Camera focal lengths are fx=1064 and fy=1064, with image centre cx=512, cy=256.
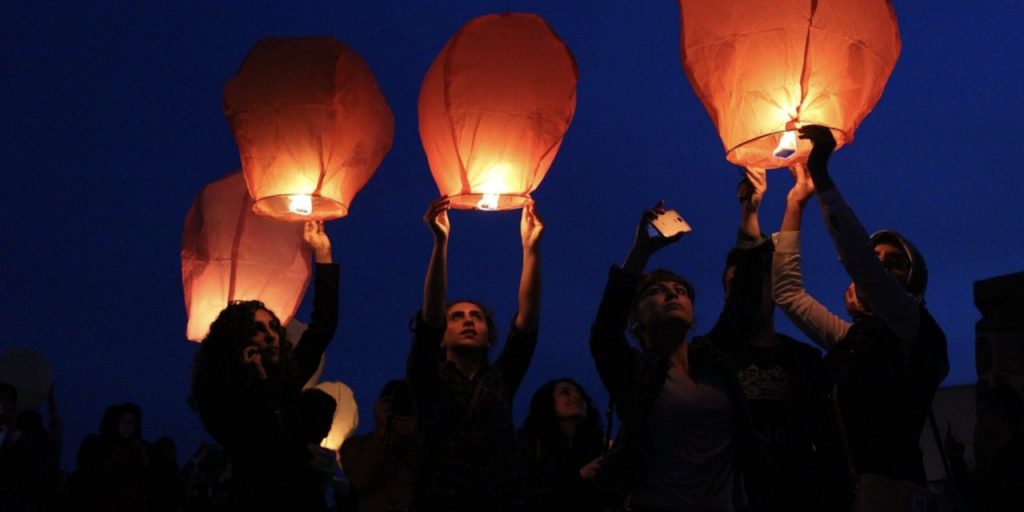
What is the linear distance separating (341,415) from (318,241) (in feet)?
18.8

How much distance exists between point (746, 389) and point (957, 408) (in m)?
6.66

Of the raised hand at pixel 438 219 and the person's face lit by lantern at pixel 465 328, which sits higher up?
the raised hand at pixel 438 219

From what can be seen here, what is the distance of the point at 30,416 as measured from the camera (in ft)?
24.4

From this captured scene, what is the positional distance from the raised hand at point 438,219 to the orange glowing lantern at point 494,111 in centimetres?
14

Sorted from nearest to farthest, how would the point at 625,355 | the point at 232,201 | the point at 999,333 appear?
the point at 625,355 → the point at 232,201 → the point at 999,333

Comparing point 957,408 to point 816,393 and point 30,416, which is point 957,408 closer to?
point 816,393

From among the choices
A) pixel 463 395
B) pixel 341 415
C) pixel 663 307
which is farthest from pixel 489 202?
pixel 341 415

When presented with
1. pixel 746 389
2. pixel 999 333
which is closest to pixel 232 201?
pixel 746 389

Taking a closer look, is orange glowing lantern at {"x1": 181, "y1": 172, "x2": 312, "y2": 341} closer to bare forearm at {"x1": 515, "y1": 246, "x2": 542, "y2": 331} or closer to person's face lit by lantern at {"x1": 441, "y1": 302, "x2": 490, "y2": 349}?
person's face lit by lantern at {"x1": 441, "y1": 302, "x2": 490, "y2": 349}

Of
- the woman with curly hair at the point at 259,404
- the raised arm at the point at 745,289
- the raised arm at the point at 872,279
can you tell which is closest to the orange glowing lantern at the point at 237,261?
the woman with curly hair at the point at 259,404

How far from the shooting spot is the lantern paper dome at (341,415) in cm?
1027

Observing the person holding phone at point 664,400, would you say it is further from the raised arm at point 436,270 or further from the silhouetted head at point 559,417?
the silhouetted head at point 559,417

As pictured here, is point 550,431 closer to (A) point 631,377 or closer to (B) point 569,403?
(B) point 569,403

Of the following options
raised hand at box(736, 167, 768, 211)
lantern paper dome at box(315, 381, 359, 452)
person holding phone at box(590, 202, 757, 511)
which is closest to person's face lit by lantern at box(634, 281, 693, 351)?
person holding phone at box(590, 202, 757, 511)
